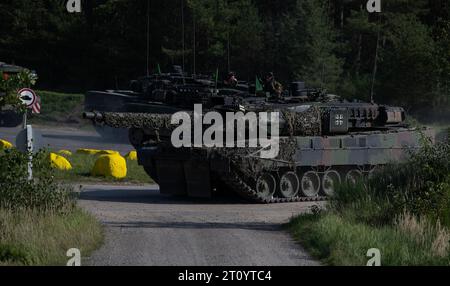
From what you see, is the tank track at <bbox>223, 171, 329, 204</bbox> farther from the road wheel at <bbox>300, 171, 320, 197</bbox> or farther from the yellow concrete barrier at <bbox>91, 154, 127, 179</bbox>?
the yellow concrete barrier at <bbox>91, 154, 127, 179</bbox>

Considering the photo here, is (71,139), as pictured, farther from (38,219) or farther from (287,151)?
(38,219)

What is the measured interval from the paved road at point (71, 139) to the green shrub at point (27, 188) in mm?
18396

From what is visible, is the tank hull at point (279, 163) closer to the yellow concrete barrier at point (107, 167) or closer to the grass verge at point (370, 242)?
the yellow concrete barrier at point (107, 167)

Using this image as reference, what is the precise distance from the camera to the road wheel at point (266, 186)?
21.0 meters

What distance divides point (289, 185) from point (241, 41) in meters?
25.2

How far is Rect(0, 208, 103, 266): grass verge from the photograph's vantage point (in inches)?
432

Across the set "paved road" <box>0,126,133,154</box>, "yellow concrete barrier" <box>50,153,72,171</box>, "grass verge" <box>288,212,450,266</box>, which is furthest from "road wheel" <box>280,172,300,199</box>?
"paved road" <box>0,126,133,154</box>

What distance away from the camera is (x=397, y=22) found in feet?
142

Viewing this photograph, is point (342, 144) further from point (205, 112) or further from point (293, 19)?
point (293, 19)

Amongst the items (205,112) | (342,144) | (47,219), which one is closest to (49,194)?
(47,219)

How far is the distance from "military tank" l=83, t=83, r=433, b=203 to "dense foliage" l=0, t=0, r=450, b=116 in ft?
33.2

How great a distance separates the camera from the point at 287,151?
21297 mm

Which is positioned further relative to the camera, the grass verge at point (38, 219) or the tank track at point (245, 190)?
the tank track at point (245, 190)

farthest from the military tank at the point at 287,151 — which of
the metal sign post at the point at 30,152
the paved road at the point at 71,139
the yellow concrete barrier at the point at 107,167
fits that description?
the paved road at the point at 71,139
